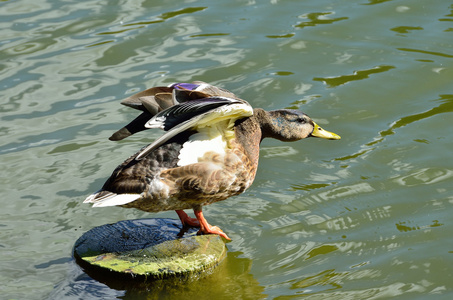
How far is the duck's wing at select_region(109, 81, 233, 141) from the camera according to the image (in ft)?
17.9

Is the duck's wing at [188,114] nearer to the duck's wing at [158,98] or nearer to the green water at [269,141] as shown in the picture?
the duck's wing at [158,98]

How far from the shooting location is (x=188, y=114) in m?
5.39

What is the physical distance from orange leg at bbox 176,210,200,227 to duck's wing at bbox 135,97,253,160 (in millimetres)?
932

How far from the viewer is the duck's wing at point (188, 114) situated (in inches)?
207

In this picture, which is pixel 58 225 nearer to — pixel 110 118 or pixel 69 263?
pixel 69 263

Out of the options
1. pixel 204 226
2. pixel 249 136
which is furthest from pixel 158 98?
pixel 204 226

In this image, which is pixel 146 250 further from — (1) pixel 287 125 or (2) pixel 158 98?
(1) pixel 287 125

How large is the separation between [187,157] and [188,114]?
1.74 feet

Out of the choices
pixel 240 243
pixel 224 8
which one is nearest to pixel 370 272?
pixel 240 243

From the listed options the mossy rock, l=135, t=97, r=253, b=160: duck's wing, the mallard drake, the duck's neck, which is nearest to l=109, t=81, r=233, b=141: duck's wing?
the mallard drake

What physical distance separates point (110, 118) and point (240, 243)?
110 inches

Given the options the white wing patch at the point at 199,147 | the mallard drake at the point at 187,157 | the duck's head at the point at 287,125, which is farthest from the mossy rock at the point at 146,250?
the duck's head at the point at 287,125

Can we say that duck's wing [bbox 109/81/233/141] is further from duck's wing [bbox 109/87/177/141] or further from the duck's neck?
the duck's neck

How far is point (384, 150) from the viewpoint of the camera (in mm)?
7562
